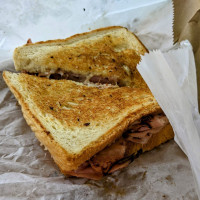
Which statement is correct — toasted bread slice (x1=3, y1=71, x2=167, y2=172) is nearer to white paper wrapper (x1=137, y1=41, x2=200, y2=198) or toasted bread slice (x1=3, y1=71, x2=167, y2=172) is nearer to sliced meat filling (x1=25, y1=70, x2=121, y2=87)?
sliced meat filling (x1=25, y1=70, x2=121, y2=87)

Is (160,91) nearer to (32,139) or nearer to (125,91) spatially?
(125,91)

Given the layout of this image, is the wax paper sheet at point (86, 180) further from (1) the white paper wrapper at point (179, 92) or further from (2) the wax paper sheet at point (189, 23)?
(2) the wax paper sheet at point (189, 23)

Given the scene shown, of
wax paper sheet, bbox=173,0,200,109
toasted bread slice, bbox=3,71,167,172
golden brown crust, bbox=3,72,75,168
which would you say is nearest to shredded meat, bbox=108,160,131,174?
toasted bread slice, bbox=3,71,167,172

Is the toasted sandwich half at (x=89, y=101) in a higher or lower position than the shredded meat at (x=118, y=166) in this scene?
higher

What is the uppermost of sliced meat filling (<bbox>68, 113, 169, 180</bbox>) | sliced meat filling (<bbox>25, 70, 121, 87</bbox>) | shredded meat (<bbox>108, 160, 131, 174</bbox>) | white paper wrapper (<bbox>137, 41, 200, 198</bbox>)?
white paper wrapper (<bbox>137, 41, 200, 198</bbox>)

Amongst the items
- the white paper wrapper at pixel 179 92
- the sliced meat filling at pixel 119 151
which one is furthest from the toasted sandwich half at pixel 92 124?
the white paper wrapper at pixel 179 92

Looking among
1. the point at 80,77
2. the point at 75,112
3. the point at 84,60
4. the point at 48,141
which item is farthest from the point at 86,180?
the point at 84,60
